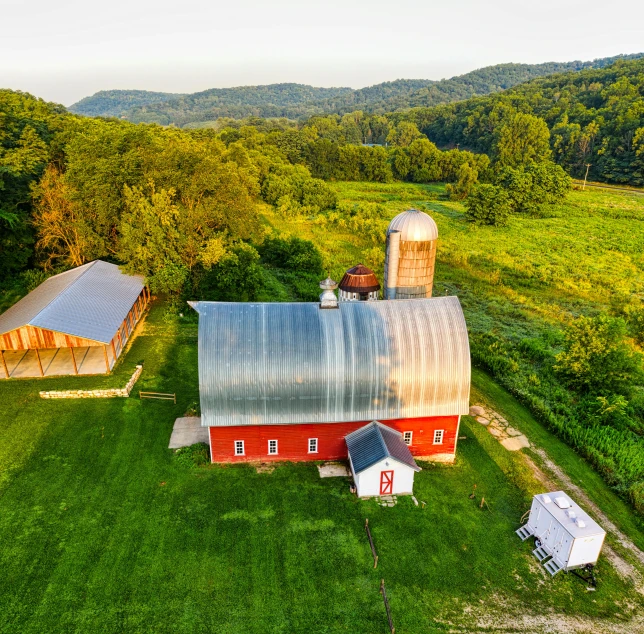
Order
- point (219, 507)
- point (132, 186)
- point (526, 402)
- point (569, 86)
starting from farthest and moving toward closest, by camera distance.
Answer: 1. point (569, 86)
2. point (132, 186)
3. point (526, 402)
4. point (219, 507)

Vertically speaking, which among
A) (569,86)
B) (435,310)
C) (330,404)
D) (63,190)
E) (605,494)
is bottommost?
(605,494)

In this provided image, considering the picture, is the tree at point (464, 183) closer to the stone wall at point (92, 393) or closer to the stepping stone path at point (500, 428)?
the stepping stone path at point (500, 428)

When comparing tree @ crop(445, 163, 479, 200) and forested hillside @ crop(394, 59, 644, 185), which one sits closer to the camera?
Result: tree @ crop(445, 163, 479, 200)

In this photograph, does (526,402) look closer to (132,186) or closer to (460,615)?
(460,615)

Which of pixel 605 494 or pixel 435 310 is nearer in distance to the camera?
pixel 605 494

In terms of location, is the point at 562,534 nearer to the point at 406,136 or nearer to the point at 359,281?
the point at 359,281

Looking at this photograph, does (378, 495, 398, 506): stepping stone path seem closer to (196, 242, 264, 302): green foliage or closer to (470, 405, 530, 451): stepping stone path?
(470, 405, 530, 451): stepping stone path

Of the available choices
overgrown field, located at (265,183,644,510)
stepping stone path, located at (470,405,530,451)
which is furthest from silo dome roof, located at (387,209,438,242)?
stepping stone path, located at (470,405,530,451)

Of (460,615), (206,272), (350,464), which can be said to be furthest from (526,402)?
(206,272)
